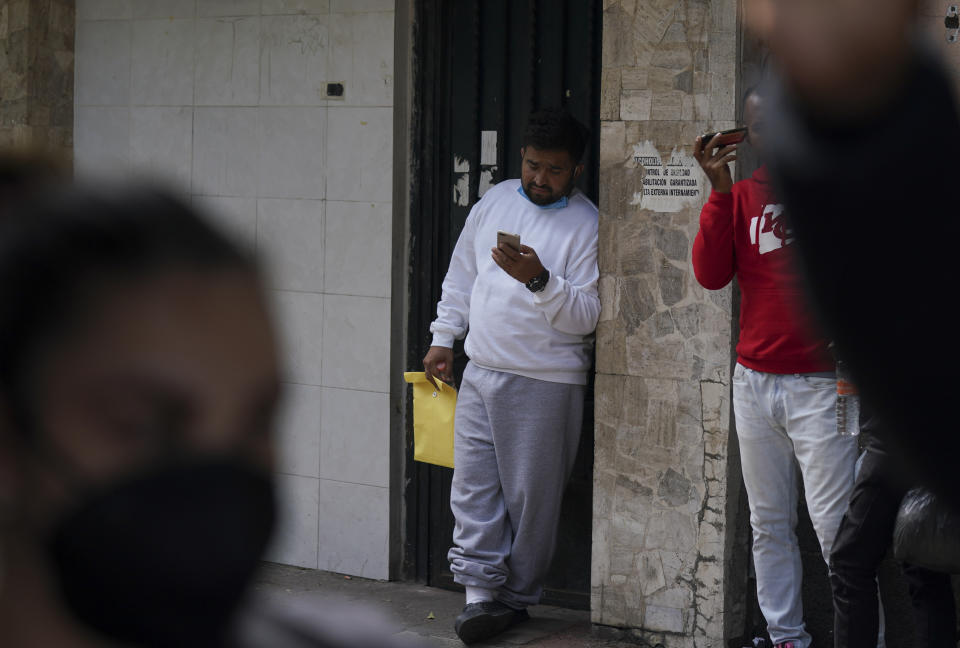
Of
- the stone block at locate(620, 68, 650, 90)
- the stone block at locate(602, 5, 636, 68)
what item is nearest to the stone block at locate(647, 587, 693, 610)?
the stone block at locate(620, 68, 650, 90)

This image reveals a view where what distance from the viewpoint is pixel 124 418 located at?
0.83 meters

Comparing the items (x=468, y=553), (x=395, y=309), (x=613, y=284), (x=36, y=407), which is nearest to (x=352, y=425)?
(x=395, y=309)

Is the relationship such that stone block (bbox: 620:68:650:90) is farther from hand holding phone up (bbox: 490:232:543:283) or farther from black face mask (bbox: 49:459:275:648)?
black face mask (bbox: 49:459:275:648)

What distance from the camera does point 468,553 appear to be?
5445 mm

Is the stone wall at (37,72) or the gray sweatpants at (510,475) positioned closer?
the gray sweatpants at (510,475)

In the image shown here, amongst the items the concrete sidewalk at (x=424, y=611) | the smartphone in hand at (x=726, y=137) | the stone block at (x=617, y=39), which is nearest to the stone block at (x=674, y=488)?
the concrete sidewalk at (x=424, y=611)

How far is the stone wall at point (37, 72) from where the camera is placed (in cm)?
668

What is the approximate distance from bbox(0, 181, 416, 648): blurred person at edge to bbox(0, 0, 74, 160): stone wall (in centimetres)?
619

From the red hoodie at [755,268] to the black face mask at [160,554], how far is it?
394 cm

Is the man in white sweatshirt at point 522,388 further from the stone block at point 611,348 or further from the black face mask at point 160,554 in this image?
the black face mask at point 160,554

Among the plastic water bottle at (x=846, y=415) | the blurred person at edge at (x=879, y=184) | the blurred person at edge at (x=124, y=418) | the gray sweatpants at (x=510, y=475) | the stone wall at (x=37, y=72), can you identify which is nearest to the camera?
the blurred person at edge at (x=879, y=184)

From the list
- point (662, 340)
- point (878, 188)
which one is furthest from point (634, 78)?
point (878, 188)

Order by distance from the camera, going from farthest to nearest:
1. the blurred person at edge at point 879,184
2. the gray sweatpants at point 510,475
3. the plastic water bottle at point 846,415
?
1. the gray sweatpants at point 510,475
2. the plastic water bottle at point 846,415
3. the blurred person at edge at point 879,184

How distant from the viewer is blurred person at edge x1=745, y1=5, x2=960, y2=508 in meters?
0.54
